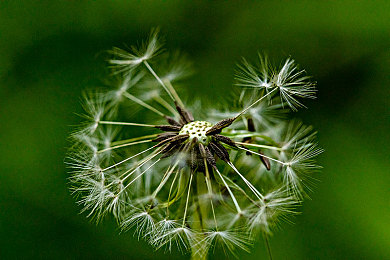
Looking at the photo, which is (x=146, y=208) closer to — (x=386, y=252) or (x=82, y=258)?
(x=82, y=258)

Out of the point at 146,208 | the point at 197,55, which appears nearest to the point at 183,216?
the point at 146,208

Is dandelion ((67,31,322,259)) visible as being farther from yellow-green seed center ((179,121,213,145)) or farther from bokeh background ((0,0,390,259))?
bokeh background ((0,0,390,259))

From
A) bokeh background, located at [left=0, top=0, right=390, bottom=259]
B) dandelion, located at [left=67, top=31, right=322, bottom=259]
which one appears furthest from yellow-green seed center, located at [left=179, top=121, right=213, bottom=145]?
bokeh background, located at [left=0, top=0, right=390, bottom=259]

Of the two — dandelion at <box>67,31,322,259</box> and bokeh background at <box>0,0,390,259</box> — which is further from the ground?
bokeh background at <box>0,0,390,259</box>

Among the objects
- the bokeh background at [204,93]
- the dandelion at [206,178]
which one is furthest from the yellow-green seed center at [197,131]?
the bokeh background at [204,93]

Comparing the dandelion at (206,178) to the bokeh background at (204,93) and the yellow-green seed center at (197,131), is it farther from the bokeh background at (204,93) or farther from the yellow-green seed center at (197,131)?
the bokeh background at (204,93)
